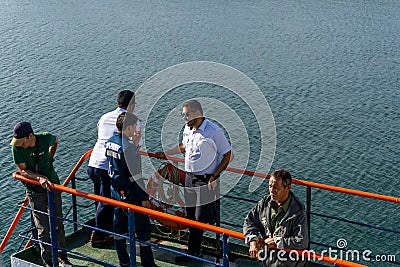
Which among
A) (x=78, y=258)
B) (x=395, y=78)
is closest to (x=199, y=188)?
(x=78, y=258)

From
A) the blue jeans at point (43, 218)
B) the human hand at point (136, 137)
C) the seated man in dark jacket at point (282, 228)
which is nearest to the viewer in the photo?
the seated man in dark jacket at point (282, 228)

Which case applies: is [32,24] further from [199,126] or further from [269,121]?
[199,126]

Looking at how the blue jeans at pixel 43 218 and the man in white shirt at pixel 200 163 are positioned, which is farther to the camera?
the blue jeans at pixel 43 218

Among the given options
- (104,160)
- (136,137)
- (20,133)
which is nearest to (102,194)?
(104,160)

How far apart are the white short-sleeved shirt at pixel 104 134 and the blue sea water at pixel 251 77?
26.0ft

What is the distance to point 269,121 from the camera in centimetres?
2198

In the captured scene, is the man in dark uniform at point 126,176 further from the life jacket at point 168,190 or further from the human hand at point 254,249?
the human hand at point 254,249

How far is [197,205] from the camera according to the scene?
289 inches

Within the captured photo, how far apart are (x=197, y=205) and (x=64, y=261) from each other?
5.81 ft

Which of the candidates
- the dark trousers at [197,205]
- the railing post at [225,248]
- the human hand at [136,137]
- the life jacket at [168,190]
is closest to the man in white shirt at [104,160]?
the human hand at [136,137]

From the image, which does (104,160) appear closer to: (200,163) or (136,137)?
(136,137)

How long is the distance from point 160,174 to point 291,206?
264 cm

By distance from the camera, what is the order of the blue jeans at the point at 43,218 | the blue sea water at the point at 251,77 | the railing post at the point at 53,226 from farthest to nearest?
the blue sea water at the point at 251,77 < the blue jeans at the point at 43,218 < the railing post at the point at 53,226

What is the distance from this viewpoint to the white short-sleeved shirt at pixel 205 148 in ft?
23.4
